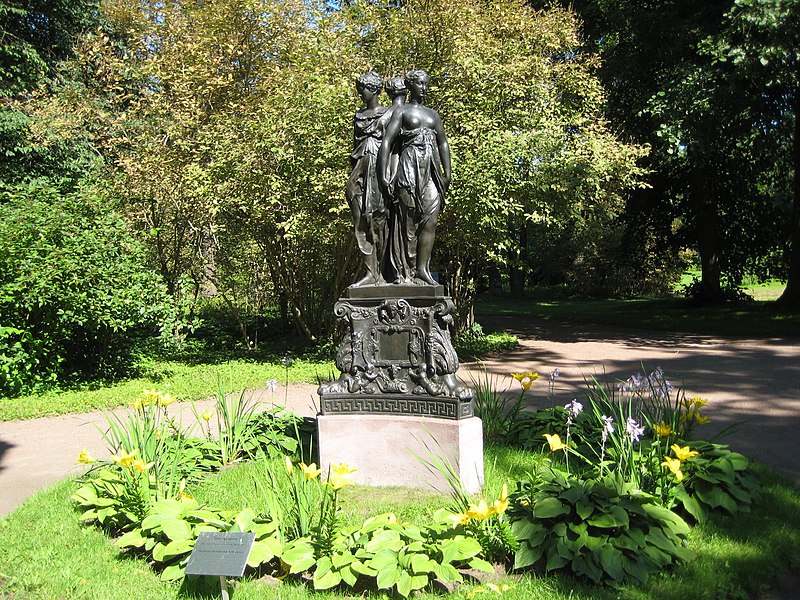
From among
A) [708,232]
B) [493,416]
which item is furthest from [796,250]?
[493,416]

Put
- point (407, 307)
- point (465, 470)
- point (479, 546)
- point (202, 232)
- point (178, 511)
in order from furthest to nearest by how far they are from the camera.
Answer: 1. point (202, 232)
2. point (407, 307)
3. point (465, 470)
4. point (178, 511)
5. point (479, 546)

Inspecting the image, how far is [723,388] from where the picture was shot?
884 cm

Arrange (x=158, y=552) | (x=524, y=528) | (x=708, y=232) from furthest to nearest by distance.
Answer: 1. (x=708, y=232)
2. (x=524, y=528)
3. (x=158, y=552)

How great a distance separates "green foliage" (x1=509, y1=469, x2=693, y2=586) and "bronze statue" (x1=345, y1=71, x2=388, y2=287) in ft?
8.11

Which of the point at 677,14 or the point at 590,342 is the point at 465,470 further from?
the point at 677,14

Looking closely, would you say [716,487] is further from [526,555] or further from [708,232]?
[708,232]

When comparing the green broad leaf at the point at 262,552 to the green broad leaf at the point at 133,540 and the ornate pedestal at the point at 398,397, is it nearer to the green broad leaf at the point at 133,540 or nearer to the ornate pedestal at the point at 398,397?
the green broad leaf at the point at 133,540

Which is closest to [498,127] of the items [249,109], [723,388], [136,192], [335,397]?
[249,109]

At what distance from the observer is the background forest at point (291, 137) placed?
995 cm

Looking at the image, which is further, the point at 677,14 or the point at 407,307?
the point at 677,14

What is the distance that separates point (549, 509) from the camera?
12.7ft

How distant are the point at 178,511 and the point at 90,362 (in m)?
7.67

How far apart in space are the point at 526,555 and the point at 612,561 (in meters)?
0.46

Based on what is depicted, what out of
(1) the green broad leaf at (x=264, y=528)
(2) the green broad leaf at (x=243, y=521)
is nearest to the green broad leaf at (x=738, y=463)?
(1) the green broad leaf at (x=264, y=528)
